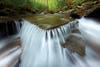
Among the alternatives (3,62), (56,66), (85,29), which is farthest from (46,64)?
(85,29)

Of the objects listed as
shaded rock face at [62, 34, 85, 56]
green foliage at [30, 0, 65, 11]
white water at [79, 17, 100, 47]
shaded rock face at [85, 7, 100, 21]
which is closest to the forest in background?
green foliage at [30, 0, 65, 11]

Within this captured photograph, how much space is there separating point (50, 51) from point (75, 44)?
42 centimetres

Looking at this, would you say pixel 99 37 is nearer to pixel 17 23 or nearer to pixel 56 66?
pixel 56 66

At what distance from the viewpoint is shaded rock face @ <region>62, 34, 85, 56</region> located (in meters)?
3.38

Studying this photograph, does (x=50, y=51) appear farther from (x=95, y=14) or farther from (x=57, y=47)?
(x=95, y=14)

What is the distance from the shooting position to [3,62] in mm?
3408

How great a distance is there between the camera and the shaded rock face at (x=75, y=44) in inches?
133

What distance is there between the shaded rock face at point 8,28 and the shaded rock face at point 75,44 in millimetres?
1191

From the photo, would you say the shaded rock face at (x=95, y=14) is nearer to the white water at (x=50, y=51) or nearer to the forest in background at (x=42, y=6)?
the forest in background at (x=42, y=6)

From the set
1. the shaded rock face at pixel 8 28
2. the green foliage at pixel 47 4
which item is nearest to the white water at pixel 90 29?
the green foliage at pixel 47 4

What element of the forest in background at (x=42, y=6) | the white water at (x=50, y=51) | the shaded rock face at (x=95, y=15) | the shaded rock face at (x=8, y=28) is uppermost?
the forest in background at (x=42, y=6)

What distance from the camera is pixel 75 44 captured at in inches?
135

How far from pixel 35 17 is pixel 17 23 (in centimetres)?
40

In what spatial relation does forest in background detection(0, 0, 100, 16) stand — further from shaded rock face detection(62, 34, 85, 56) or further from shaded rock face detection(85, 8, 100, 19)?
shaded rock face detection(62, 34, 85, 56)
